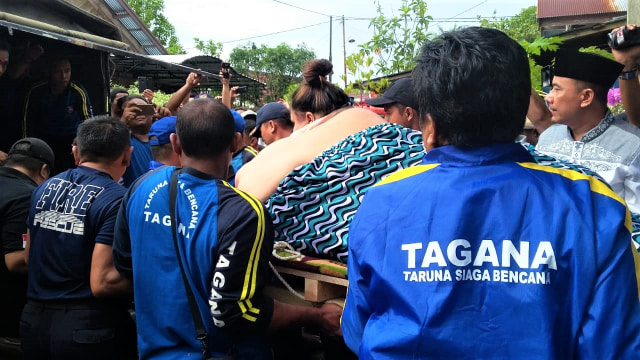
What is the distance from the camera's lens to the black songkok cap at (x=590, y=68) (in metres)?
2.95

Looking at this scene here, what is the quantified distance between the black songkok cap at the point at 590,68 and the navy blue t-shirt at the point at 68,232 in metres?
2.62

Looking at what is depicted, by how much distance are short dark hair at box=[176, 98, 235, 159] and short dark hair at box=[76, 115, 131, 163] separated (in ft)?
3.18

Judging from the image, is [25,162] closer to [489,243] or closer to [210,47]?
[489,243]

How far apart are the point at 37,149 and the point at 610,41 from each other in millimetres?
3672

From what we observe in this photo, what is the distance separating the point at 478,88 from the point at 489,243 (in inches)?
15.5

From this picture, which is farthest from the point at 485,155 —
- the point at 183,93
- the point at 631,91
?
the point at 183,93

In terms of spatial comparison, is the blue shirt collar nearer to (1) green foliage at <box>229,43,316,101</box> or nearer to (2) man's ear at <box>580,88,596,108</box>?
(2) man's ear at <box>580,88,596,108</box>

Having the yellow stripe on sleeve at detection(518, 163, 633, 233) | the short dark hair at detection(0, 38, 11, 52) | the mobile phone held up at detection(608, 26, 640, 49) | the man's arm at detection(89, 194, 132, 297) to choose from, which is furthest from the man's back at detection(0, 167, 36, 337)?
the mobile phone held up at detection(608, 26, 640, 49)

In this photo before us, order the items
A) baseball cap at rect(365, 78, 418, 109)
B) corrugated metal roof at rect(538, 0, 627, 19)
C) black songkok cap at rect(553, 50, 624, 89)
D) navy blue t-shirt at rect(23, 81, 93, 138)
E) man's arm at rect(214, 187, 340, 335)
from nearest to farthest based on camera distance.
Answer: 1. man's arm at rect(214, 187, 340, 335)
2. black songkok cap at rect(553, 50, 624, 89)
3. baseball cap at rect(365, 78, 418, 109)
4. navy blue t-shirt at rect(23, 81, 93, 138)
5. corrugated metal roof at rect(538, 0, 627, 19)

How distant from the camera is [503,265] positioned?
1340 millimetres

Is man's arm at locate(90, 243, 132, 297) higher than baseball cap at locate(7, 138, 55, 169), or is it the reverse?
baseball cap at locate(7, 138, 55, 169)

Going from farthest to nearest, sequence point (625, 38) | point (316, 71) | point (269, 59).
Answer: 1. point (269, 59)
2. point (316, 71)
3. point (625, 38)

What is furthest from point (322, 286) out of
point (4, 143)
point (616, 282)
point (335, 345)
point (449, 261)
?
point (4, 143)

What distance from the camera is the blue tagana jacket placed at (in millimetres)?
1292
